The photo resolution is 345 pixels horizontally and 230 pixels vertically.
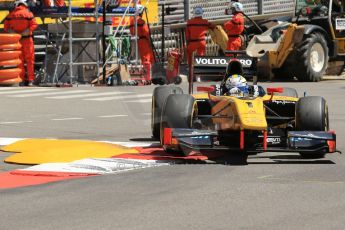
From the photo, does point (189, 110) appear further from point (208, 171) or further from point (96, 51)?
point (96, 51)

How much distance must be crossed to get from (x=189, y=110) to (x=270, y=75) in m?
14.8

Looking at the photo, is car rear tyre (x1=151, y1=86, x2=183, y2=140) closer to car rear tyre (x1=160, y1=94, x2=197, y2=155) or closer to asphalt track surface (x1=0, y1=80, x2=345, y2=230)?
car rear tyre (x1=160, y1=94, x2=197, y2=155)

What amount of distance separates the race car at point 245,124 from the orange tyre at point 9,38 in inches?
521

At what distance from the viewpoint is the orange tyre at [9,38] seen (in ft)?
80.8

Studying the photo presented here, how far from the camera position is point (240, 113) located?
10.8m

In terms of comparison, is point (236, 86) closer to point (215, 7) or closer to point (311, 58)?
point (311, 58)

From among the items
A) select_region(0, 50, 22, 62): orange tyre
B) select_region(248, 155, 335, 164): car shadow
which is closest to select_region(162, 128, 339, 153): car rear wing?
select_region(248, 155, 335, 164): car shadow

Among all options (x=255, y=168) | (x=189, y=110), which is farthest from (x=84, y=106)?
(x=255, y=168)

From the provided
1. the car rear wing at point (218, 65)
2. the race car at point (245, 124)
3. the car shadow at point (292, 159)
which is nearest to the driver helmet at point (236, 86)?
the race car at point (245, 124)

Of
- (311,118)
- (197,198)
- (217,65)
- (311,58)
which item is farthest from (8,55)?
(197,198)

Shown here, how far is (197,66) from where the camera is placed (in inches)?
534

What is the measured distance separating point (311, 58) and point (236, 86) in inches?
574

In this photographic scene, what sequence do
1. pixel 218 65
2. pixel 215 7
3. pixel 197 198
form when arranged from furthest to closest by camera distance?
1. pixel 215 7
2. pixel 218 65
3. pixel 197 198

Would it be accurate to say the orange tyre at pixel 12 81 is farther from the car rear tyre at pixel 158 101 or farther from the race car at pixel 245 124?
the race car at pixel 245 124
